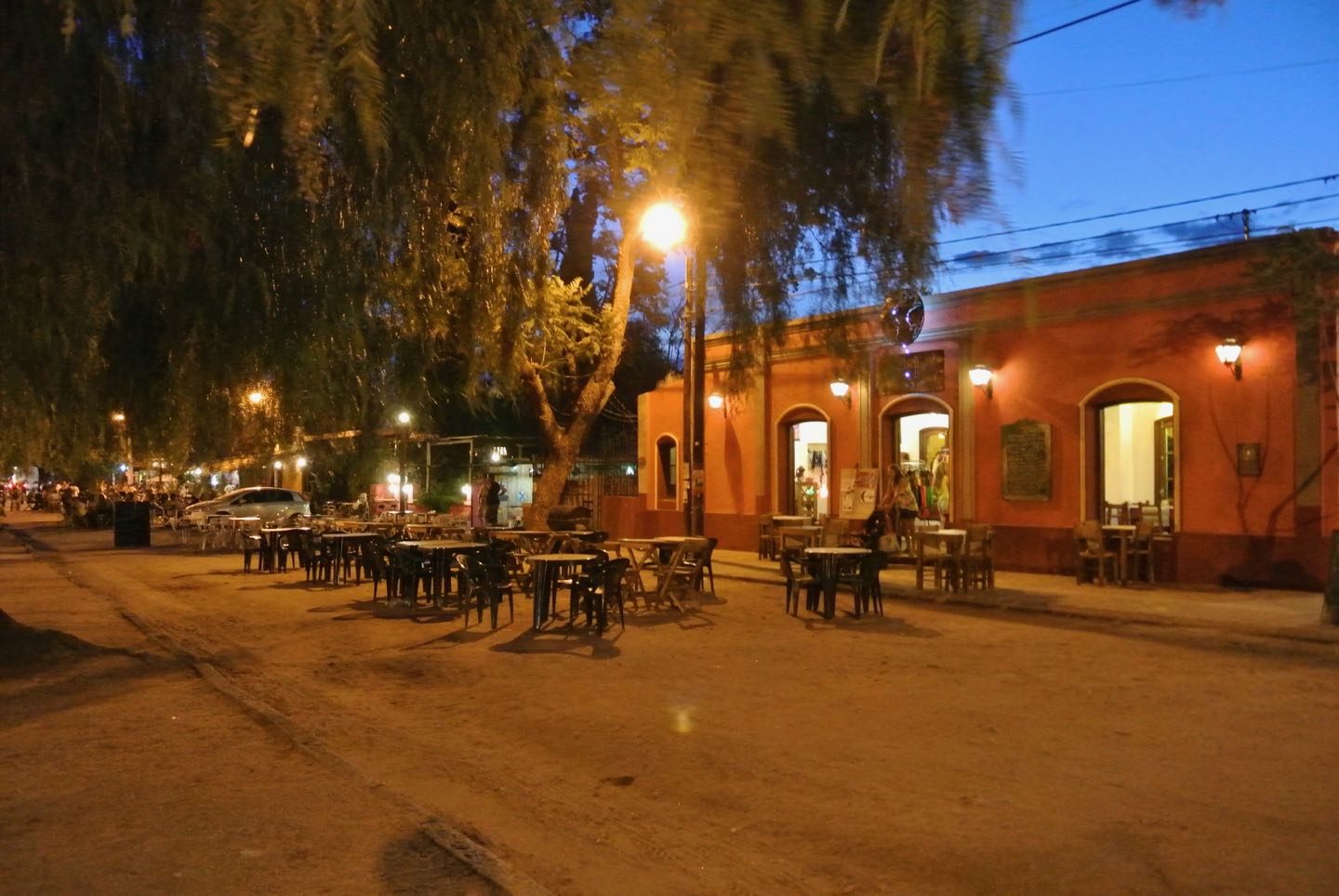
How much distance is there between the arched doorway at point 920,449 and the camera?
65.6 feet

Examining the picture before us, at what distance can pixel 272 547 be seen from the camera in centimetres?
1928

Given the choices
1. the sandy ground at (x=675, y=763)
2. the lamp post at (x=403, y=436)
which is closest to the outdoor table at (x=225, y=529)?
the lamp post at (x=403, y=436)

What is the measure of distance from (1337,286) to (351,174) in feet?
42.2

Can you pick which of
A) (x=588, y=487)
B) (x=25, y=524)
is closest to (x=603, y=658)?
(x=588, y=487)

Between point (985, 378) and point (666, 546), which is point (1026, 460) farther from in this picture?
point (666, 546)

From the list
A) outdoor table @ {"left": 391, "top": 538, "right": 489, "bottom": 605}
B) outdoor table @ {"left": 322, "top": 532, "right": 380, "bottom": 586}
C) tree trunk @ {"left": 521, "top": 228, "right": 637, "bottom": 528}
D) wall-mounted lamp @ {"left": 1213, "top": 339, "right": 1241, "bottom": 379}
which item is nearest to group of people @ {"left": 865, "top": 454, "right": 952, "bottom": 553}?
wall-mounted lamp @ {"left": 1213, "top": 339, "right": 1241, "bottom": 379}

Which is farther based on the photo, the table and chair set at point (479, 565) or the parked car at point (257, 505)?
the parked car at point (257, 505)

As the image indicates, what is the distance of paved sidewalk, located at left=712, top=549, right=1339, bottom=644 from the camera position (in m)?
12.1

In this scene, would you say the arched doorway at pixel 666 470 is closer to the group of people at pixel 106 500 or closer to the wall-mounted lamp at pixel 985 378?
the wall-mounted lamp at pixel 985 378

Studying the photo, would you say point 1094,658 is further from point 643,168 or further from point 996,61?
point 996,61

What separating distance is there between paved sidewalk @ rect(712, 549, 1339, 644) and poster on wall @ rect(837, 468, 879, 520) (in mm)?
2784

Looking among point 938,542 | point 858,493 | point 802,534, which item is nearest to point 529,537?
point 802,534

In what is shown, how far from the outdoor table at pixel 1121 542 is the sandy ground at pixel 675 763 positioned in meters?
3.97

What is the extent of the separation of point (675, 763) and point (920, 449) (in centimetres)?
1500
